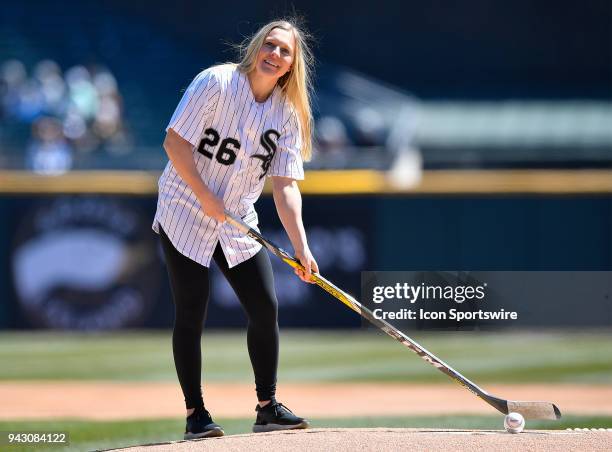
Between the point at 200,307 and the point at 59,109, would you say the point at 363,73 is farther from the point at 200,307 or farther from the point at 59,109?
the point at 200,307

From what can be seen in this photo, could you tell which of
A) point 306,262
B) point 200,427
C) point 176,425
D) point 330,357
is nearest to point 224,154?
point 306,262

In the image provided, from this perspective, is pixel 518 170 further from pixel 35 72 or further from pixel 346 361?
pixel 35 72

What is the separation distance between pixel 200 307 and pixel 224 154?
0.63m

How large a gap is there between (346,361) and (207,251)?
250 inches

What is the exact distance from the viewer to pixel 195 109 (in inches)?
167

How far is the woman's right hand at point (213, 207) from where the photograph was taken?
4.24 m

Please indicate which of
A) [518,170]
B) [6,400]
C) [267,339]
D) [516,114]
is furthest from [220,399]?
[516,114]

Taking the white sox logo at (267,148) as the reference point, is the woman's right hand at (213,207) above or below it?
below

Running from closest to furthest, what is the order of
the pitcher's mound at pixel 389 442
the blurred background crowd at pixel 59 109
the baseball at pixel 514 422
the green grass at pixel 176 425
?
the pitcher's mound at pixel 389 442, the baseball at pixel 514 422, the green grass at pixel 176 425, the blurred background crowd at pixel 59 109

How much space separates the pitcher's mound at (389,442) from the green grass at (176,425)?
1408mm

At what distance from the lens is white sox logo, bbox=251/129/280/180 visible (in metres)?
4.39

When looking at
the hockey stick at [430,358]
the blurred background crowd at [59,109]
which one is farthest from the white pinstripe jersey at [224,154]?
the blurred background crowd at [59,109]

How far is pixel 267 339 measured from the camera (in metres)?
4.47

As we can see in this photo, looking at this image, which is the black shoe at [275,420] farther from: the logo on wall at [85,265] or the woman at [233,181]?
the logo on wall at [85,265]
